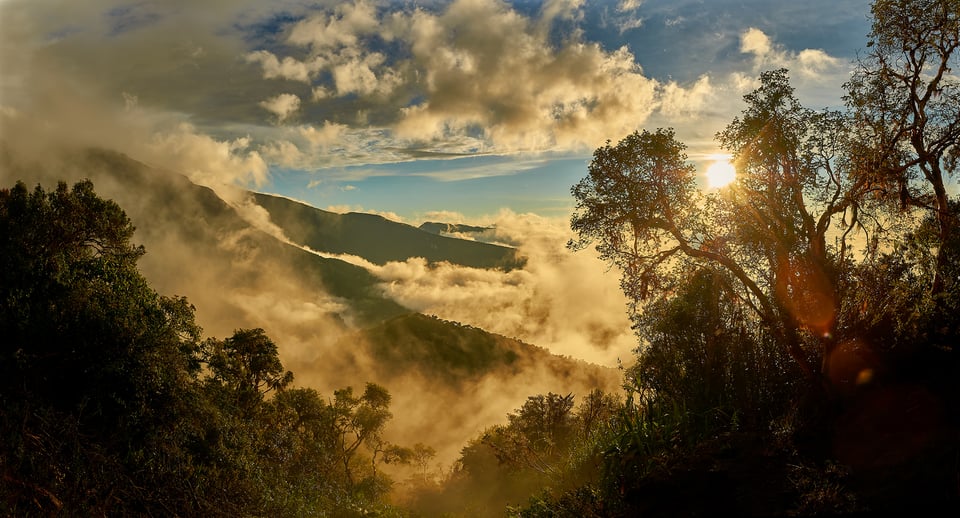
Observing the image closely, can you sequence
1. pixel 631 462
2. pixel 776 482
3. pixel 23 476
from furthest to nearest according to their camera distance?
pixel 631 462 → pixel 23 476 → pixel 776 482

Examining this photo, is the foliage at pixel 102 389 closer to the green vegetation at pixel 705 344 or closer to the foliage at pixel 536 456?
the green vegetation at pixel 705 344

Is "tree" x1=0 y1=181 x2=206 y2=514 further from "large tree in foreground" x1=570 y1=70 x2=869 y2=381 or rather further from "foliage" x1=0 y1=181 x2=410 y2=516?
"large tree in foreground" x1=570 y1=70 x2=869 y2=381

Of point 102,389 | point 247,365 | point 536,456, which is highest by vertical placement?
point 102,389

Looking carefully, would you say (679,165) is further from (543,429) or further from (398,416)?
(398,416)

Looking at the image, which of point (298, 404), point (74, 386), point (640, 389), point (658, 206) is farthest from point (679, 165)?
point (298, 404)

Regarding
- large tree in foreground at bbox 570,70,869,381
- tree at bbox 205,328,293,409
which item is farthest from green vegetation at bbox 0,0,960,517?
tree at bbox 205,328,293,409

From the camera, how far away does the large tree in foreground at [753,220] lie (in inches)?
464

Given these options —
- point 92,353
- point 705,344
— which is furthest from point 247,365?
point 705,344

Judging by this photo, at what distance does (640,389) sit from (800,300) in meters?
4.69

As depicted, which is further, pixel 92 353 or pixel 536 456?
pixel 536 456

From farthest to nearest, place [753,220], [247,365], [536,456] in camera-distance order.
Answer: [247,365] → [536,456] → [753,220]

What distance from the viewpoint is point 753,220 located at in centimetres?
1332

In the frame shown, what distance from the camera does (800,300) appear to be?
12.3m

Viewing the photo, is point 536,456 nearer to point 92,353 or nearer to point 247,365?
point 92,353
